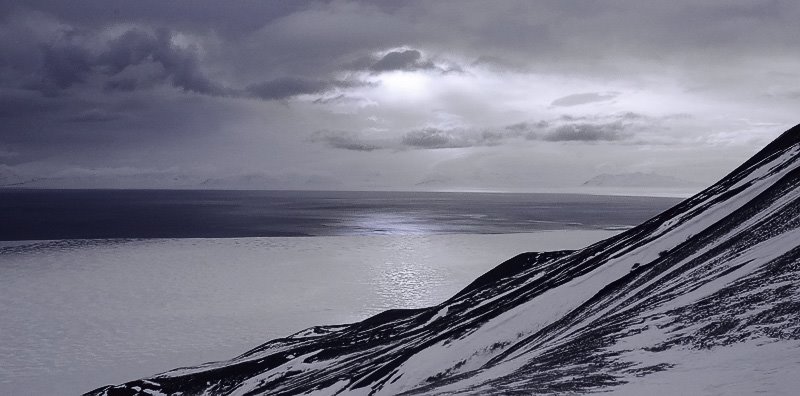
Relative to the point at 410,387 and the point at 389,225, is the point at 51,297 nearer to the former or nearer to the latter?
the point at 410,387

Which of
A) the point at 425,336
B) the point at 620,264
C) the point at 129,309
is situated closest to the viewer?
the point at 620,264

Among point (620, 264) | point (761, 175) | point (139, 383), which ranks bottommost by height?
point (139, 383)

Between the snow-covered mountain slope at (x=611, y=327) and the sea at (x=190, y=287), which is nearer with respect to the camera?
the snow-covered mountain slope at (x=611, y=327)

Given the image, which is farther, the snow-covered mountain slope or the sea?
the sea

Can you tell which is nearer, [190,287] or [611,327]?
[611,327]

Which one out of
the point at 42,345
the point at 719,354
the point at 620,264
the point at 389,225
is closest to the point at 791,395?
the point at 719,354

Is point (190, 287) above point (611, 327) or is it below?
below

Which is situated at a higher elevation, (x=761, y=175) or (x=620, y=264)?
(x=761, y=175)

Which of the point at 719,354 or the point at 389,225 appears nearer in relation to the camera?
the point at 719,354
